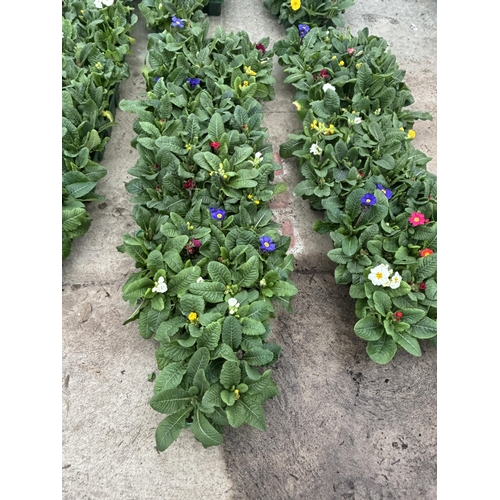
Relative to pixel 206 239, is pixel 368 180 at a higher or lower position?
higher

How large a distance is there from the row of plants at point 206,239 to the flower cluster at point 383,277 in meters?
0.45

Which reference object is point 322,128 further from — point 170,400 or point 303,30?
point 170,400

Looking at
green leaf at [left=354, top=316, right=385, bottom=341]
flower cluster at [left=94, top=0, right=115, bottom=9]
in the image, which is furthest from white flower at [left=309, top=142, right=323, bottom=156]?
flower cluster at [left=94, top=0, right=115, bottom=9]

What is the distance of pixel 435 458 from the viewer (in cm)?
224

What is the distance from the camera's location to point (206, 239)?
2441 millimetres

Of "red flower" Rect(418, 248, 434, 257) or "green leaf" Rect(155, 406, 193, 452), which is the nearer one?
"green leaf" Rect(155, 406, 193, 452)

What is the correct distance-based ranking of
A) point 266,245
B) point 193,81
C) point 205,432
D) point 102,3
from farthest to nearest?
point 102,3 → point 193,81 → point 266,245 → point 205,432

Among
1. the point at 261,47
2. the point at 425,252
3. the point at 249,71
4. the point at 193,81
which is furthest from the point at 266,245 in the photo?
the point at 261,47

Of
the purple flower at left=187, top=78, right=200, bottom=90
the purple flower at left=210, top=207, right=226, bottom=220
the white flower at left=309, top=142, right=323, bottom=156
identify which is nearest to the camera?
the purple flower at left=210, top=207, right=226, bottom=220

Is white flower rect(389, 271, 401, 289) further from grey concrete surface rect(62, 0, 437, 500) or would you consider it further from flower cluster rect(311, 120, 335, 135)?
flower cluster rect(311, 120, 335, 135)

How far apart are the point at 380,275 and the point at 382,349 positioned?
0.38 metres

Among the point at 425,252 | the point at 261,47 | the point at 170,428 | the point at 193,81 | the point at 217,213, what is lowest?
the point at 170,428

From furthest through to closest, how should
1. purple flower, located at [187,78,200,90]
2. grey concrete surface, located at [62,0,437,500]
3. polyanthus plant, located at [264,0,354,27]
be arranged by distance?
polyanthus plant, located at [264,0,354,27] → purple flower, located at [187,78,200,90] → grey concrete surface, located at [62,0,437,500]

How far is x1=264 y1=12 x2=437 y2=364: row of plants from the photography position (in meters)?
2.35
